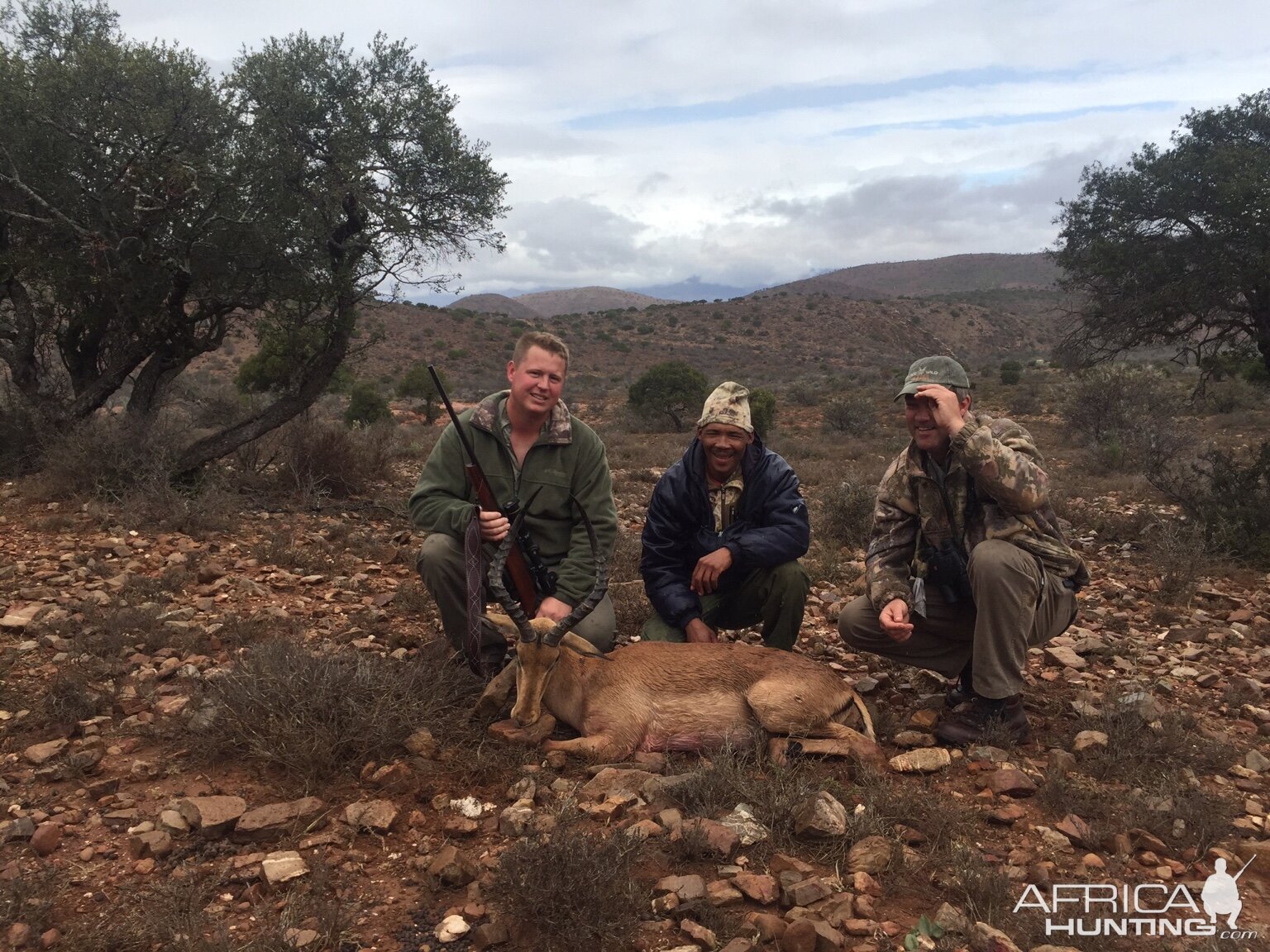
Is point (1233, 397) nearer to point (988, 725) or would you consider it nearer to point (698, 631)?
point (988, 725)

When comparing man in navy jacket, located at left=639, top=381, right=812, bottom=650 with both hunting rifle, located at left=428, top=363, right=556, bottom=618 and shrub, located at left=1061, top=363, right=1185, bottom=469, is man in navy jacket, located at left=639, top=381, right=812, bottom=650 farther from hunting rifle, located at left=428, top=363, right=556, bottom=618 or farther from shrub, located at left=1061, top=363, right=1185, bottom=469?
shrub, located at left=1061, top=363, right=1185, bottom=469

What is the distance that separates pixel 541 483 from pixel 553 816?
2.07m

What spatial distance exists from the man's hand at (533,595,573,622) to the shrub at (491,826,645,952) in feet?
5.03

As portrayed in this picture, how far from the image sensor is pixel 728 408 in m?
4.80

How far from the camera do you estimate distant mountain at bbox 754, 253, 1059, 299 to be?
11369 centimetres

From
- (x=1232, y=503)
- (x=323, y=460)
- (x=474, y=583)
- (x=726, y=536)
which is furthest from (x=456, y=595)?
(x=1232, y=503)

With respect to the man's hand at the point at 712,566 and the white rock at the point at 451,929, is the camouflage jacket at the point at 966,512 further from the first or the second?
the white rock at the point at 451,929

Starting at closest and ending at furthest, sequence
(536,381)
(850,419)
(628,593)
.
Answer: (536,381) → (628,593) → (850,419)

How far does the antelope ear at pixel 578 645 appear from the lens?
446 cm

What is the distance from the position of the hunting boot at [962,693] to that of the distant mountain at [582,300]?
140128 millimetres

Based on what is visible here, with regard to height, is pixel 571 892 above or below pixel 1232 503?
below

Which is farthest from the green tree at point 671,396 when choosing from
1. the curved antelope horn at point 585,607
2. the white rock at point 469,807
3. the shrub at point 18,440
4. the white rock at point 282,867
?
the white rock at point 282,867

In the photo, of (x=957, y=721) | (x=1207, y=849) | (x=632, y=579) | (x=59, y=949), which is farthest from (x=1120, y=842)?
(x=632, y=579)

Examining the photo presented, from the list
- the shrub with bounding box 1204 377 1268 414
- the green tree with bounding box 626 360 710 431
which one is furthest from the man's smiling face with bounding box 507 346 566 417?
the shrub with bounding box 1204 377 1268 414
